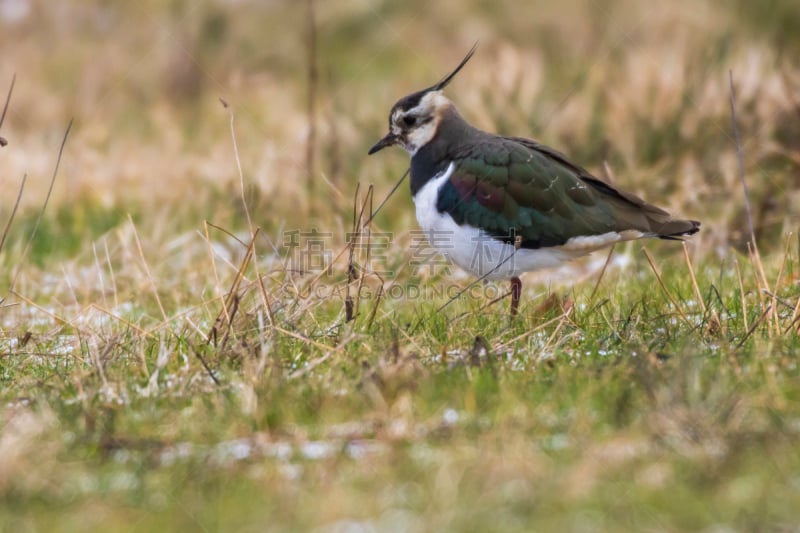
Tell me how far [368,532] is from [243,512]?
40 centimetres

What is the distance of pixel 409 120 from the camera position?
593 cm

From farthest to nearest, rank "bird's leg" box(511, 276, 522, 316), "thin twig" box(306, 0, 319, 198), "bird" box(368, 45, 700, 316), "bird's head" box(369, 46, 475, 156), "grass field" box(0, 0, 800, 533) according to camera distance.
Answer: "thin twig" box(306, 0, 319, 198), "bird's head" box(369, 46, 475, 156), "bird's leg" box(511, 276, 522, 316), "bird" box(368, 45, 700, 316), "grass field" box(0, 0, 800, 533)

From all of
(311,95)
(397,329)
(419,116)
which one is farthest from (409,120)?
(311,95)

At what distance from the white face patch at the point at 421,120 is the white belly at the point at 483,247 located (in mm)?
380

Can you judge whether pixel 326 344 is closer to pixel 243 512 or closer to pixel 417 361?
pixel 417 361

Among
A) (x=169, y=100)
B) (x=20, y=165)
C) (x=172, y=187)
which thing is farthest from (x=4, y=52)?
(x=172, y=187)

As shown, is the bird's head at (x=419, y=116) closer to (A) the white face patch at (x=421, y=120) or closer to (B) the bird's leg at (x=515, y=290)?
(A) the white face patch at (x=421, y=120)

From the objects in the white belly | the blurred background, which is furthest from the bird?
the blurred background

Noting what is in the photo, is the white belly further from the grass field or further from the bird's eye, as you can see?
the bird's eye

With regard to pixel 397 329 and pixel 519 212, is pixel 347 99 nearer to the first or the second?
pixel 519 212

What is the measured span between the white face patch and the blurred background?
51 centimetres

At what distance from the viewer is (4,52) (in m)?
15.0

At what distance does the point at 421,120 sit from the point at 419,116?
25 mm

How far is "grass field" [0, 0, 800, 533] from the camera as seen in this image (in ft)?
10.6
